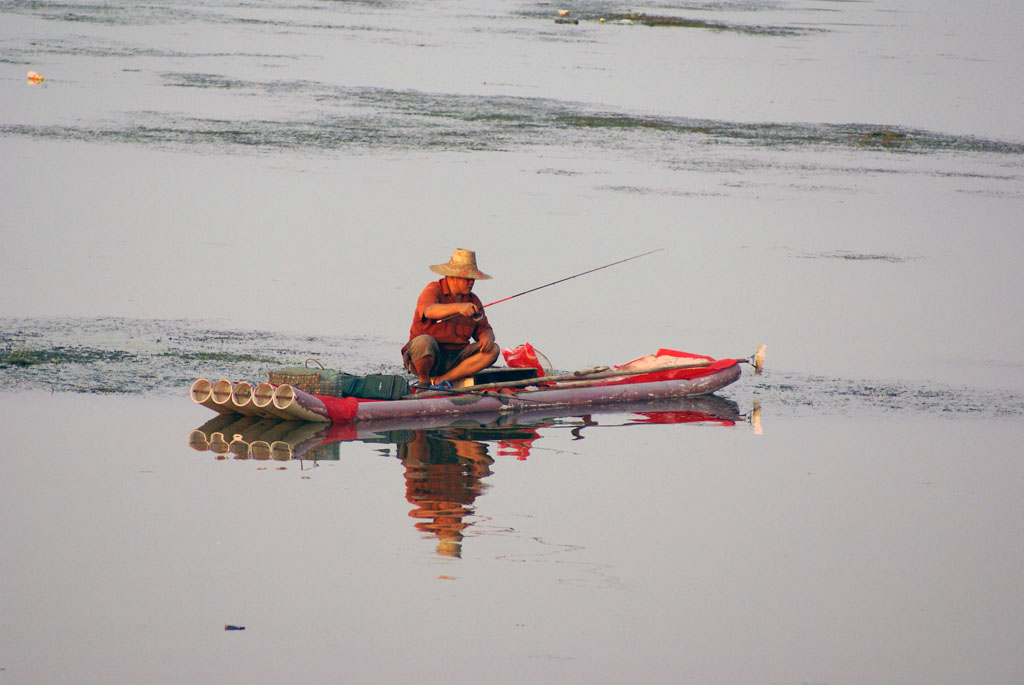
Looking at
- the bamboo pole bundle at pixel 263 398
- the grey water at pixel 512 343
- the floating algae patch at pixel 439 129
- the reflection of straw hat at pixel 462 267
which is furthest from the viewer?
the floating algae patch at pixel 439 129

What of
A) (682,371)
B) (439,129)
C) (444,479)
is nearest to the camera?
(444,479)

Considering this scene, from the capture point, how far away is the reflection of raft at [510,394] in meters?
10.0

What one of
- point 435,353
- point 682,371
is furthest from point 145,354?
point 682,371

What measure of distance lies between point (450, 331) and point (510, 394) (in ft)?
1.97

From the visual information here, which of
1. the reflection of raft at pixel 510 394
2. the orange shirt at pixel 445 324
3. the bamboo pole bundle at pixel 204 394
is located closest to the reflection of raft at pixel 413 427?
the reflection of raft at pixel 510 394

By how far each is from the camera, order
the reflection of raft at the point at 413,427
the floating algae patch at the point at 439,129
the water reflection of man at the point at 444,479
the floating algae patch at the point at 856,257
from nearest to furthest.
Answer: the water reflection of man at the point at 444,479 < the reflection of raft at the point at 413,427 < the floating algae patch at the point at 856,257 < the floating algae patch at the point at 439,129

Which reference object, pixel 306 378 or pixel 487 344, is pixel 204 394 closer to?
pixel 306 378

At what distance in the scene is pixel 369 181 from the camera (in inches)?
765

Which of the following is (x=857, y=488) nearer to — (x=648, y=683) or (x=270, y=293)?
(x=648, y=683)

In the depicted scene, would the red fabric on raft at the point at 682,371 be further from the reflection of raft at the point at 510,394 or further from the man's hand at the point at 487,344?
the man's hand at the point at 487,344

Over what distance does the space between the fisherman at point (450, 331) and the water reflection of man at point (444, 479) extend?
521 mm

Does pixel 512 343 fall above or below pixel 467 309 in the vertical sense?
below

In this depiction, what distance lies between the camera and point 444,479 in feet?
30.7

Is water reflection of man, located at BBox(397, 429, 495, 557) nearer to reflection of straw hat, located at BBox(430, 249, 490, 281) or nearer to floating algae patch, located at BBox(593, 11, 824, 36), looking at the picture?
reflection of straw hat, located at BBox(430, 249, 490, 281)
